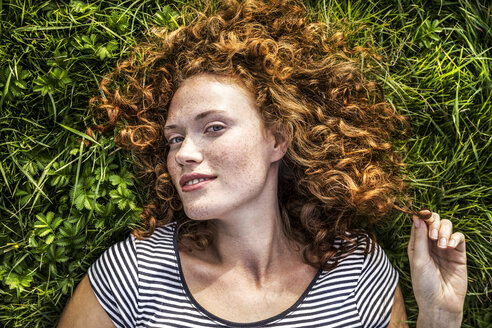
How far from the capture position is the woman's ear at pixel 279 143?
9.64ft

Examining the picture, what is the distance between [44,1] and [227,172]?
1.88 meters

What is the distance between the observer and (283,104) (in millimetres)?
2908

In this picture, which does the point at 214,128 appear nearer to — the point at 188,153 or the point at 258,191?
the point at 188,153

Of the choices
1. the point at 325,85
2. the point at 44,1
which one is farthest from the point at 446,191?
the point at 44,1

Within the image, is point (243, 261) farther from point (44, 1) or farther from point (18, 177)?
point (44, 1)

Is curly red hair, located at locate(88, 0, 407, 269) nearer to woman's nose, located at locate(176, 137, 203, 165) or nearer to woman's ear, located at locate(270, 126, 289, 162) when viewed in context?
woman's ear, located at locate(270, 126, 289, 162)

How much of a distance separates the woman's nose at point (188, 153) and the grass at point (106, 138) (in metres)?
0.64

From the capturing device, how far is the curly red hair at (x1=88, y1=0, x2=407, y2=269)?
9.72 ft

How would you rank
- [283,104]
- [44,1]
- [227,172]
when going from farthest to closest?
[44,1]
[283,104]
[227,172]

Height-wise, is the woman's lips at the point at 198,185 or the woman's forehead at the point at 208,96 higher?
the woman's forehead at the point at 208,96

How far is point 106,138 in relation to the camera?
3.31 meters

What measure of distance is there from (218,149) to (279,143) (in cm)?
48

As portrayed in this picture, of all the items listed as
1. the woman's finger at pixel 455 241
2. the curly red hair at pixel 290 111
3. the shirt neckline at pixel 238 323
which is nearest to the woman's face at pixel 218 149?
the curly red hair at pixel 290 111

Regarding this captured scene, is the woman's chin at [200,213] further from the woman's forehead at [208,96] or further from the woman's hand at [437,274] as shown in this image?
the woman's hand at [437,274]
